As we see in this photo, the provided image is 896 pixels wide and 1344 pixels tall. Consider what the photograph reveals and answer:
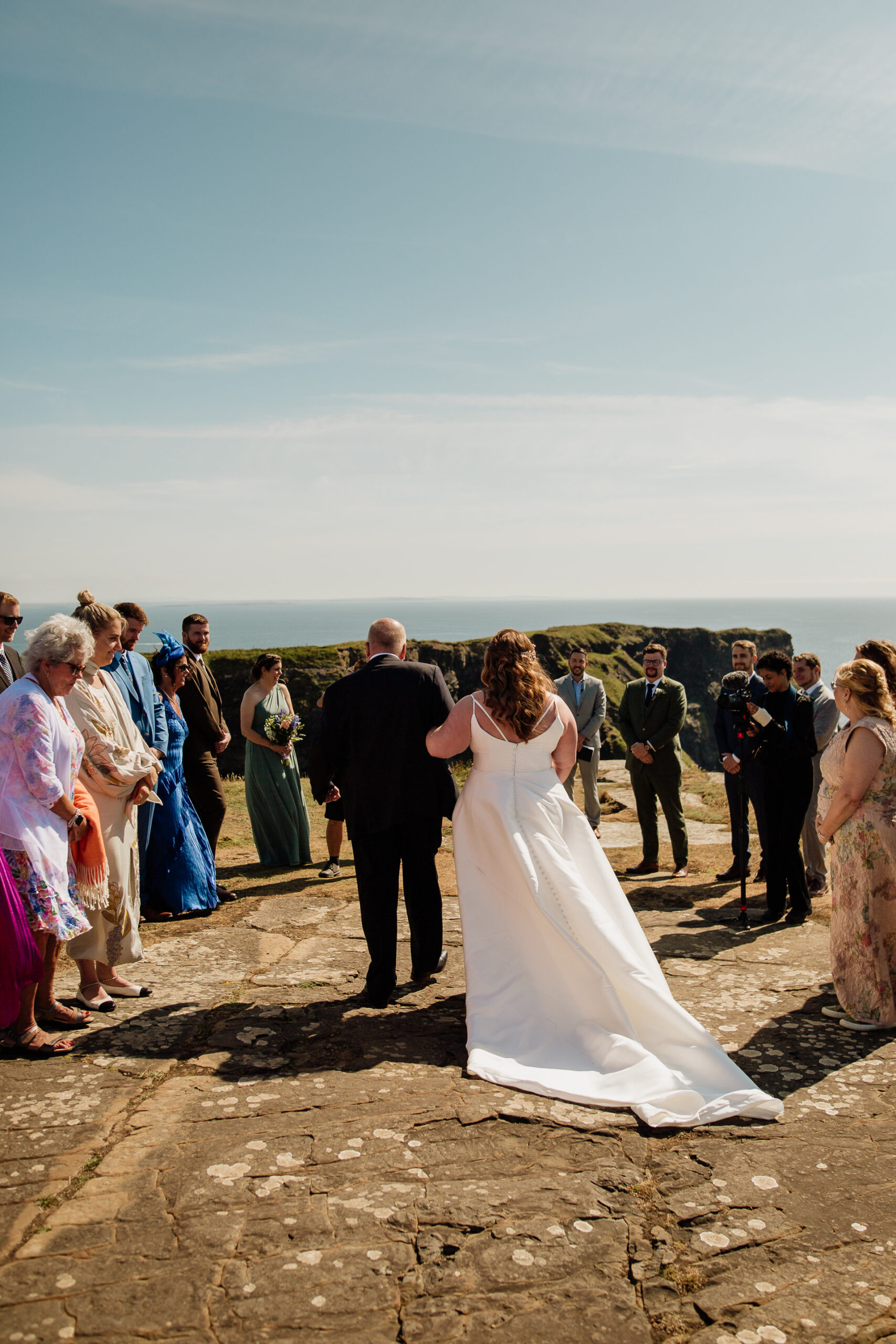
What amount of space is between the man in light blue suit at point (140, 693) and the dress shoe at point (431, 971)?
2.23 meters

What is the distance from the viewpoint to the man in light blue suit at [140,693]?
6.36 m

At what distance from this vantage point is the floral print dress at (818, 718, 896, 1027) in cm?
470

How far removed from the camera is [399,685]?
512 centimetres

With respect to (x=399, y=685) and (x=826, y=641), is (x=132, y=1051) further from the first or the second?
(x=826, y=641)

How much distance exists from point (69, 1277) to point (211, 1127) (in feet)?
2.90

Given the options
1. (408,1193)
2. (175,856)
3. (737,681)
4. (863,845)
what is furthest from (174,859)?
(863,845)

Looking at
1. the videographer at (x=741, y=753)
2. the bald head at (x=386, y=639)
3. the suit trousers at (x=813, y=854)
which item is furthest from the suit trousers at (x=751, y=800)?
the bald head at (x=386, y=639)

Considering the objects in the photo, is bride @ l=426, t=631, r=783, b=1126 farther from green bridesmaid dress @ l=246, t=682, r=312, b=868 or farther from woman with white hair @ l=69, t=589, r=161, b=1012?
green bridesmaid dress @ l=246, t=682, r=312, b=868

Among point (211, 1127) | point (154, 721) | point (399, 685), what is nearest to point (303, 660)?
point (154, 721)

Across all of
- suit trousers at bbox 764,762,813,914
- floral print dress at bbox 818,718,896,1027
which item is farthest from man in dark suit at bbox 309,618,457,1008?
suit trousers at bbox 764,762,813,914

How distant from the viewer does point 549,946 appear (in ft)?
14.5

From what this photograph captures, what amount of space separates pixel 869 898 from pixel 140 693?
487 centimetres

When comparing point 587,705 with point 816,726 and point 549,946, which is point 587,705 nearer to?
point 816,726

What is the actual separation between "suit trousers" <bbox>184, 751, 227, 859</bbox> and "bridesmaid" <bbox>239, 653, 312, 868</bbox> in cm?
62
